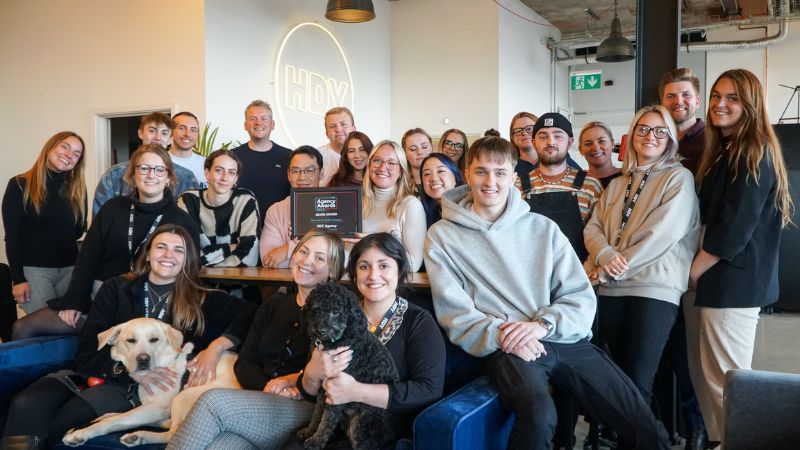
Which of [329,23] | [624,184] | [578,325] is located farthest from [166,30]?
[578,325]

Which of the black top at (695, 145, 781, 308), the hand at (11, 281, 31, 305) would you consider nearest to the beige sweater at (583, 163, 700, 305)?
the black top at (695, 145, 781, 308)

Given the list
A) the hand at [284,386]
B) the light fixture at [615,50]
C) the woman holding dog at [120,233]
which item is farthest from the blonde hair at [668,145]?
the light fixture at [615,50]

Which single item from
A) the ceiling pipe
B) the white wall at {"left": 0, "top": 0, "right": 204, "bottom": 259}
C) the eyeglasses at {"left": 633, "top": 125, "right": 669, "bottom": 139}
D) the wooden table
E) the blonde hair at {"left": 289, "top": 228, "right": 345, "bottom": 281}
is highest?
the ceiling pipe

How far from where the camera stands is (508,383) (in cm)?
238

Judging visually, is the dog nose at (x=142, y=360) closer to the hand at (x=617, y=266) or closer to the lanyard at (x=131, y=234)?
the lanyard at (x=131, y=234)

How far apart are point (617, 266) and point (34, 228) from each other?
3.81 m

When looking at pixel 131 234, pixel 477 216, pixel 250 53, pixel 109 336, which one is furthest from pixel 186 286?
pixel 250 53

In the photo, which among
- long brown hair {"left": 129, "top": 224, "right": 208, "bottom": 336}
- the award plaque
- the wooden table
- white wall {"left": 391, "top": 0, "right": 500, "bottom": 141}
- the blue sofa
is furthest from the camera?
white wall {"left": 391, "top": 0, "right": 500, "bottom": 141}

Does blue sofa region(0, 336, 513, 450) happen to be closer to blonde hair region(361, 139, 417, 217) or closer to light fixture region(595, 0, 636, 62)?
blonde hair region(361, 139, 417, 217)

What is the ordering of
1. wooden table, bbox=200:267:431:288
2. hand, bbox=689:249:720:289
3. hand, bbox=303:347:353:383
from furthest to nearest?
wooden table, bbox=200:267:431:288 → hand, bbox=689:249:720:289 → hand, bbox=303:347:353:383

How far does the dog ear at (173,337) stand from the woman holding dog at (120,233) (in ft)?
1.91

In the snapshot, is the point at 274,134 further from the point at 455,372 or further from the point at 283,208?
the point at 455,372

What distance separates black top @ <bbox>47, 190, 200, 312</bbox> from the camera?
11.5ft

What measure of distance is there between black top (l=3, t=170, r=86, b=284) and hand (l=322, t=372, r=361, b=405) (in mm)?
3137
